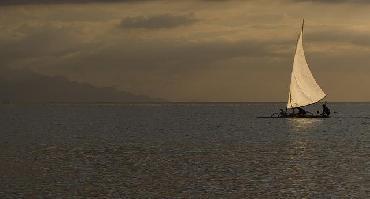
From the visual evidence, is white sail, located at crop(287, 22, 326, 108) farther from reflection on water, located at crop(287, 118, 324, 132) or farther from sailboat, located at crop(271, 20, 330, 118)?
reflection on water, located at crop(287, 118, 324, 132)

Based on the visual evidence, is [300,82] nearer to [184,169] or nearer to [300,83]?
[300,83]

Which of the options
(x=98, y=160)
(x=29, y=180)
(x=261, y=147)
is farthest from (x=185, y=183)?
(x=261, y=147)

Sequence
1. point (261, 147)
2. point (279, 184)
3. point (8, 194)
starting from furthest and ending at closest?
point (261, 147), point (279, 184), point (8, 194)

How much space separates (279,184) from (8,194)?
17.6m

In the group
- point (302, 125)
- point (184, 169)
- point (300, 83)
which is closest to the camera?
point (184, 169)

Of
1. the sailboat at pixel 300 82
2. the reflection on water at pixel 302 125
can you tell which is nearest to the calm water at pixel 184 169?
the reflection on water at pixel 302 125

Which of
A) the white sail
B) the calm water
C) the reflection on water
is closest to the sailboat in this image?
the white sail

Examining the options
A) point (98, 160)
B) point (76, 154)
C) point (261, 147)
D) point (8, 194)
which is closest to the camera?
point (8, 194)

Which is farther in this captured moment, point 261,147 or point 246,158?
point 261,147

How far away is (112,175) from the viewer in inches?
2179

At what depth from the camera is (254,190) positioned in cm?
4772

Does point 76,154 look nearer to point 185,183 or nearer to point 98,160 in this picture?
point 98,160

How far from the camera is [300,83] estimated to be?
144500mm

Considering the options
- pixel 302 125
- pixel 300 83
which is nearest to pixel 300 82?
pixel 300 83
